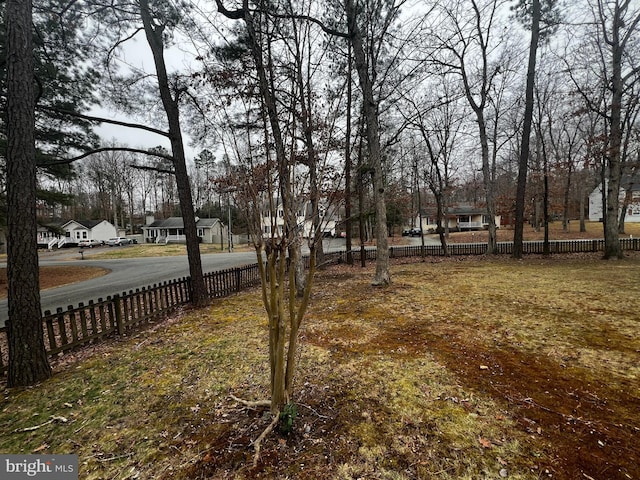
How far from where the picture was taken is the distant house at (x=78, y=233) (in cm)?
3297

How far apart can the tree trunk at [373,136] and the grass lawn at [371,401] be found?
8.67 ft

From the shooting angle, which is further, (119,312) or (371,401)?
(119,312)

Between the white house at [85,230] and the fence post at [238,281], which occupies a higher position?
the white house at [85,230]

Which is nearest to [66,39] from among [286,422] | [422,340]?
[286,422]

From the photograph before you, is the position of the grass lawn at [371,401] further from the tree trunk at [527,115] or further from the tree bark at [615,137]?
the tree bark at [615,137]

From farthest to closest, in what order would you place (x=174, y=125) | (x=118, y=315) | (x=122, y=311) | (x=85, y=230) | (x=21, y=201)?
1. (x=85, y=230)
2. (x=174, y=125)
3. (x=122, y=311)
4. (x=118, y=315)
5. (x=21, y=201)

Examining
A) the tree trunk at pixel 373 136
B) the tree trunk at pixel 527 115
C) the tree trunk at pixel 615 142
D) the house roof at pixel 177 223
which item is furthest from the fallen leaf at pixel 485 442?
the house roof at pixel 177 223

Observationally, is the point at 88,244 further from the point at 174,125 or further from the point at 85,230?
the point at 174,125

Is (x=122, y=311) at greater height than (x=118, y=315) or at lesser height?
lesser

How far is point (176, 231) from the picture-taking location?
36406mm

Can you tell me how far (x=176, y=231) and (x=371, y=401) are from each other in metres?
39.6

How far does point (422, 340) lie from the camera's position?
384cm

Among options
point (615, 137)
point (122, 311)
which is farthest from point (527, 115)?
point (122, 311)

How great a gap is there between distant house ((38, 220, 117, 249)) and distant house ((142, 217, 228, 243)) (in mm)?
4977
